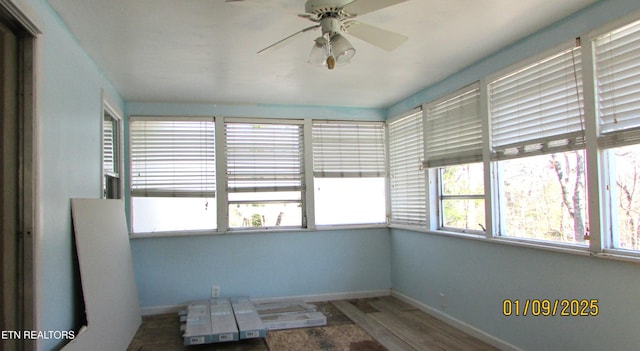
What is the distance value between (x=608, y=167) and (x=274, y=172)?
3542 millimetres

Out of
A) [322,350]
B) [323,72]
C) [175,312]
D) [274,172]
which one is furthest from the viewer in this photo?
[274,172]

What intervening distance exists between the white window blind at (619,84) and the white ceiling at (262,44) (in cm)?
33

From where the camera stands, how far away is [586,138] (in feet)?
8.61

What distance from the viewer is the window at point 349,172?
209 inches

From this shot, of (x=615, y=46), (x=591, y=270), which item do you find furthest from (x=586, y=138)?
(x=591, y=270)

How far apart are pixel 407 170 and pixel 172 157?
9.41ft

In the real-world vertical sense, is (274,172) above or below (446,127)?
below

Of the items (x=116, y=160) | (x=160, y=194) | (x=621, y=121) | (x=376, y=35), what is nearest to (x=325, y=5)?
(x=376, y=35)

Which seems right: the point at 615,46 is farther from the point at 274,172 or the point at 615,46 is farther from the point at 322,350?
the point at 274,172

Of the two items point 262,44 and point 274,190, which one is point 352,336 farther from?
point 262,44

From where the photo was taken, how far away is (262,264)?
498 cm

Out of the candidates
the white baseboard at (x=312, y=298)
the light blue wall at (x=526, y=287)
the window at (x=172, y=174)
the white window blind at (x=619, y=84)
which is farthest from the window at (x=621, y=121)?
the window at (x=172, y=174)

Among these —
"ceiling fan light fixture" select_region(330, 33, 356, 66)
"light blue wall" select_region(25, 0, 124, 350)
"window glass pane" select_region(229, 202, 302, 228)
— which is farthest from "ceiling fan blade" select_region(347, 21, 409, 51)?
"window glass pane" select_region(229, 202, 302, 228)

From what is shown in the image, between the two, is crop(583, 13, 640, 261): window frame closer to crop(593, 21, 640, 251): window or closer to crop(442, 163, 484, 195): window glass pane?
crop(593, 21, 640, 251): window
